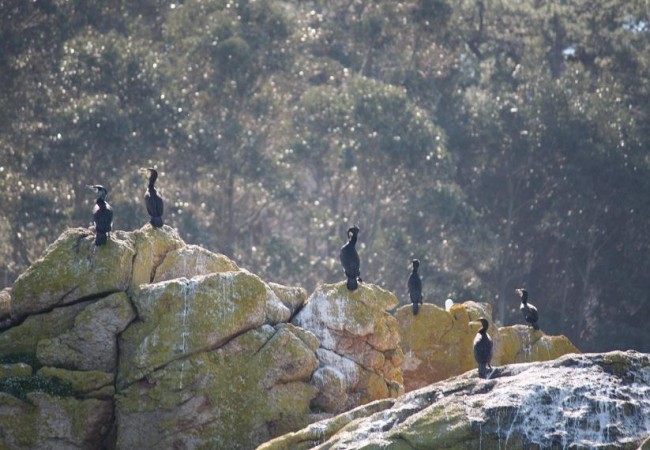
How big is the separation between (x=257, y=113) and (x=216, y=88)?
6.21 ft

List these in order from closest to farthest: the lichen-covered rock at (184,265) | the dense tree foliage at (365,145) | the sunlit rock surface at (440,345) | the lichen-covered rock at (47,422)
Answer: the lichen-covered rock at (47,422) < the lichen-covered rock at (184,265) < the sunlit rock surface at (440,345) < the dense tree foliage at (365,145)

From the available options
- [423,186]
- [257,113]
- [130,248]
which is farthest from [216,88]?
[130,248]

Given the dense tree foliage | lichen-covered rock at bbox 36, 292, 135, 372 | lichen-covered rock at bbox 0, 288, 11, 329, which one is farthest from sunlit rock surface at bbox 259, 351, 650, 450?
the dense tree foliage

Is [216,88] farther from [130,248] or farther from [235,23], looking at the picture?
[130,248]

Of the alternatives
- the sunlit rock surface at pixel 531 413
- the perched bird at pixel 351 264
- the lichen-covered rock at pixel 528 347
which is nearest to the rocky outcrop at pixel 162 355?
the perched bird at pixel 351 264

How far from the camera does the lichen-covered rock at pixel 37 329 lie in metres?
22.6

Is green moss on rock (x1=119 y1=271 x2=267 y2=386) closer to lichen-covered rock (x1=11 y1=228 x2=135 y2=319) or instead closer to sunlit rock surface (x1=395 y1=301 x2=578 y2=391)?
lichen-covered rock (x1=11 y1=228 x2=135 y2=319)

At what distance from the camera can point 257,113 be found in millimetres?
55125

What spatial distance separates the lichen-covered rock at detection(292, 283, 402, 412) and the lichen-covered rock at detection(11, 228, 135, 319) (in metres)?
3.45

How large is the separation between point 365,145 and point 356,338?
28935mm

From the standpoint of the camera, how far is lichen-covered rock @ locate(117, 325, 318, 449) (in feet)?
72.1

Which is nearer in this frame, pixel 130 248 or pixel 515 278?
pixel 130 248

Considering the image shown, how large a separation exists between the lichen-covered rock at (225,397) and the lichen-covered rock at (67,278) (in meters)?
1.91

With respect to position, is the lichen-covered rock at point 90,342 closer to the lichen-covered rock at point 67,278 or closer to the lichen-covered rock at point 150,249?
the lichen-covered rock at point 67,278
